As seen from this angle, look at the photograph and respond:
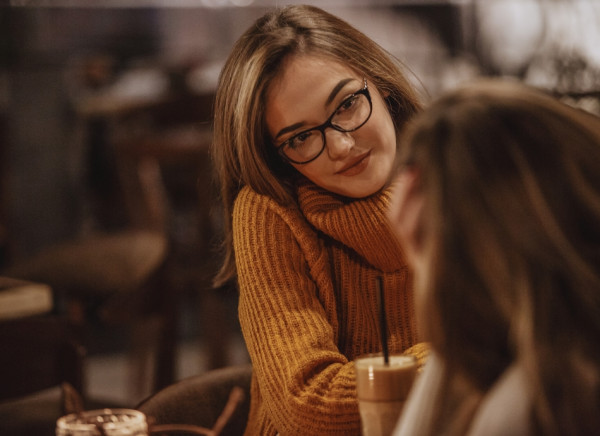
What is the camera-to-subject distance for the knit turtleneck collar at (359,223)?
4.38 ft

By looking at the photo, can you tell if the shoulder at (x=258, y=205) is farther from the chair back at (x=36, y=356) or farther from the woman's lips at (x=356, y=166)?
the chair back at (x=36, y=356)

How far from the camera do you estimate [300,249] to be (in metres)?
1.38

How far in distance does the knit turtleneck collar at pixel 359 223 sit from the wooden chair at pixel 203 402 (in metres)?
0.34

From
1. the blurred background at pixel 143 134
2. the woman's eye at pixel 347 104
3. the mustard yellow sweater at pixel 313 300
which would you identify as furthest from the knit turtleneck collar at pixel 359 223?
the blurred background at pixel 143 134

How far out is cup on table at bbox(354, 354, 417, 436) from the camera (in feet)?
3.00

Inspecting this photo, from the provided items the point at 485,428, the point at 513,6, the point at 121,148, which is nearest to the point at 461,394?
the point at 485,428

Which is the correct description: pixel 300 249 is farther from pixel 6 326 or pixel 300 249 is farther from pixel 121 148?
pixel 121 148

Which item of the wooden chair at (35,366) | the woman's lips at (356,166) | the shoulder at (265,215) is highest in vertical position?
the woman's lips at (356,166)

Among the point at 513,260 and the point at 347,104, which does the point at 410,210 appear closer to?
the point at 513,260

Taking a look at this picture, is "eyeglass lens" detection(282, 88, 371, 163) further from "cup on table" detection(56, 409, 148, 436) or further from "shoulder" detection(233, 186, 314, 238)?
"cup on table" detection(56, 409, 148, 436)

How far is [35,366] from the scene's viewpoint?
179 centimetres

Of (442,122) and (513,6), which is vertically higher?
(513,6)

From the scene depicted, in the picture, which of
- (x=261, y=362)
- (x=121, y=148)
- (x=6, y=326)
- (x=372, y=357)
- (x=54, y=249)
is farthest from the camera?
(x=121, y=148)

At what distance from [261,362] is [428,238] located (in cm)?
58
